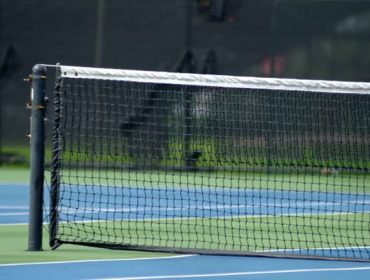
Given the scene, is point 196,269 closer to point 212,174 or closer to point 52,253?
point 52,253

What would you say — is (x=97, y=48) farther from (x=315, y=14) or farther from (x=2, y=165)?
(x=315, y=14)

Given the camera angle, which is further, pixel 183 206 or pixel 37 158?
pixel 183 206

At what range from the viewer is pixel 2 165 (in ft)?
52.8

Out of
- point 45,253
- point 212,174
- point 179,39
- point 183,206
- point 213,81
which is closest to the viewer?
point 45,253

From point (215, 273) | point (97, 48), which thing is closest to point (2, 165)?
point (97, 48)

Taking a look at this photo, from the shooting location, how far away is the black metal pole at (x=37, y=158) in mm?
7699

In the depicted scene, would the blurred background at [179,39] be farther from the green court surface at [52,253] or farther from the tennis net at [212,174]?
the green court surface at [52,253]

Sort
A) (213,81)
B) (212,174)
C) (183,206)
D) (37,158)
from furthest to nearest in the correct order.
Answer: (212,174) < (183,206) < (213,81) < (37,158)

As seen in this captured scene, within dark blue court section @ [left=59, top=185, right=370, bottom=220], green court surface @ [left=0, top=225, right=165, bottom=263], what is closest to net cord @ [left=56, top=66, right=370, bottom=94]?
green court surface @ [left=0, top=225, right=165, bottom=263]

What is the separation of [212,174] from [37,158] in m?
6.95

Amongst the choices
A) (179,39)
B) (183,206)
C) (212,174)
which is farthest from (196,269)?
(179,39)

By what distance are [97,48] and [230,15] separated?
2043 mm

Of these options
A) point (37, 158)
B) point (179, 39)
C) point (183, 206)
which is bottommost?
point (183, 206)

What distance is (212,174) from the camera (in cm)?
1453
